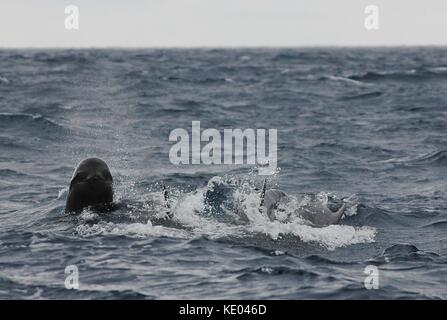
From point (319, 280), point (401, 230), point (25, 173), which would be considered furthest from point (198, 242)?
point (25, 173)

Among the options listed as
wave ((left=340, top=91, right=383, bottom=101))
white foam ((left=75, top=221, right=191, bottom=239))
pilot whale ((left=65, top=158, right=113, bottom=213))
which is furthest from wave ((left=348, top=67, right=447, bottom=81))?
white foam ((left=75, top=221, right=191, bottom=239))

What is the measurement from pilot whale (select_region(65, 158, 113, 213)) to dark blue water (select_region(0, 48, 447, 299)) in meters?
0.42

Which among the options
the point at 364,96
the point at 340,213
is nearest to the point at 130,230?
the point at 340,213

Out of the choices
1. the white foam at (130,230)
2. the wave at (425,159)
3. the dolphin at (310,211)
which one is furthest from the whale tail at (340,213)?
the wave at (425,159)

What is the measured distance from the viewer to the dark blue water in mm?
12500

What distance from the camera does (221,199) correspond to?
1844 cm

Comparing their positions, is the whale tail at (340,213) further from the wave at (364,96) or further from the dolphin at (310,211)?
the wave at (364,96)

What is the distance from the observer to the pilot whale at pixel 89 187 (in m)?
16.3

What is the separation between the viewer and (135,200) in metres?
17.8

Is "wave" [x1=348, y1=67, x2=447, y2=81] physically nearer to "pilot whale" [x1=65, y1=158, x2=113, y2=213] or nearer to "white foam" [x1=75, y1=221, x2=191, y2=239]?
"pilot whale" [x1=65, y1=158, x2=113, y2=213]

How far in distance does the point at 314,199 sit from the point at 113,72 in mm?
46892

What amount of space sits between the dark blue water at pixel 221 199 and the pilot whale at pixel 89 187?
1.39 feet

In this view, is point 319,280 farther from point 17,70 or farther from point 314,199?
point 17,70

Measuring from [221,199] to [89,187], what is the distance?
Result: 3.43 meters
